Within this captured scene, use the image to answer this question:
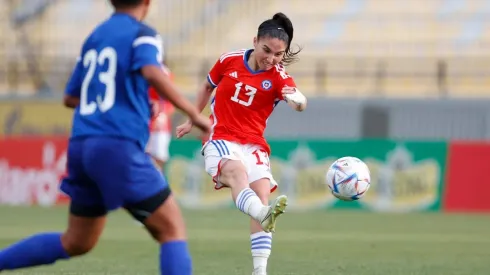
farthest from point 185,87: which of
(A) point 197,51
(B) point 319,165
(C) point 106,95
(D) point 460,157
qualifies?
(C) point 106,95

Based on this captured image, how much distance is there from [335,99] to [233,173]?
1495 centimetres

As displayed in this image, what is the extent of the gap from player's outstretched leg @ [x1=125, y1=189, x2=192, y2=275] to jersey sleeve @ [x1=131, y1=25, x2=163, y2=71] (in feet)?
2.39

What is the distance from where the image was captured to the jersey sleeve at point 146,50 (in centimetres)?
608

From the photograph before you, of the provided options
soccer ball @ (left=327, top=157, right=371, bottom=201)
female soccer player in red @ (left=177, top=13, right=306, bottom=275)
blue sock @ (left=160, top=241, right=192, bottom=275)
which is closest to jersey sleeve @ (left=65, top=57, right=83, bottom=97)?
blue sock @ (left=160, top=241, right=192, bottom=275)

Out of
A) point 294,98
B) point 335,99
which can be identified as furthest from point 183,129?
point 335,99

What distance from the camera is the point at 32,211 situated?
749 inches

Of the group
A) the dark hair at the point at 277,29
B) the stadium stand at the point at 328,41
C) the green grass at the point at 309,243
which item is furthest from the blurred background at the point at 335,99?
the dark hair at the point at 277,29

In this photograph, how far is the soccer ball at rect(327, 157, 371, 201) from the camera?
912cm

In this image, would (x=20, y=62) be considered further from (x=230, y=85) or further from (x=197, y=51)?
(x=230, y=85)

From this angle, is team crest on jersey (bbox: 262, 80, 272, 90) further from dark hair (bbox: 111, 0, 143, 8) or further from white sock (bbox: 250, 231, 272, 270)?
dark hair (bbox: 111, 0, 143, 8)

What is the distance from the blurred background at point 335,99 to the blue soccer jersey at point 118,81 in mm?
6938

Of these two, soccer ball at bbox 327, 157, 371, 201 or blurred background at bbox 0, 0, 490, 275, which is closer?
soccer ball at bbox 327, 157, 371, 201

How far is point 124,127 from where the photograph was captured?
242 inches

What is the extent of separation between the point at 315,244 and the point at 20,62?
14462 millimetres
